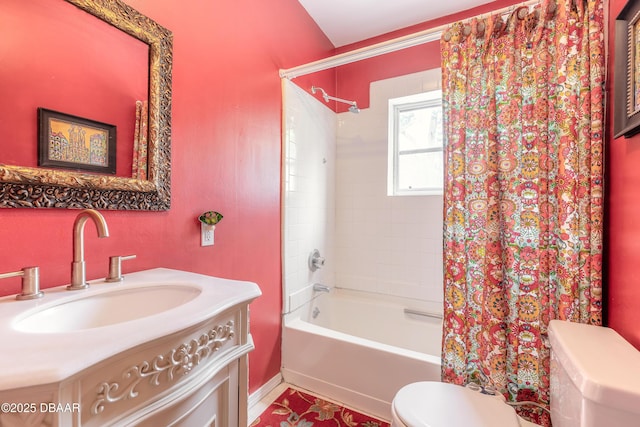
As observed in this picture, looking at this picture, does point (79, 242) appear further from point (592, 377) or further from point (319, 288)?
point (319, 288)

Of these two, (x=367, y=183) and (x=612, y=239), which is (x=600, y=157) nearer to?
(x=612, y=239)

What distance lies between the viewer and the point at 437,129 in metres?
2.38

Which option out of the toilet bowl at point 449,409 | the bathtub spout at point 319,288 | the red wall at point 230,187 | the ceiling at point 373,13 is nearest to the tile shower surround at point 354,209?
the bathtub spout at point 319,288

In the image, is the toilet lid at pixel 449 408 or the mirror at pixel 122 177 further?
the toilet lid at pixel 449 408

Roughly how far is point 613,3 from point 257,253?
189 centimetres

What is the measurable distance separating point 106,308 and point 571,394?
1421mm

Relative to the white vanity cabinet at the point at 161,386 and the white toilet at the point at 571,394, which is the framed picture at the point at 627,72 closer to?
the white toilet at the point at 571,394

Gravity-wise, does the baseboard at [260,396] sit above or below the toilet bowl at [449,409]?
below

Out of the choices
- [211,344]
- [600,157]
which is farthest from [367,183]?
[211,344]

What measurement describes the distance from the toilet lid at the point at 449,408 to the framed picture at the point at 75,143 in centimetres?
139

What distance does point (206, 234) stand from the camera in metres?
1.37

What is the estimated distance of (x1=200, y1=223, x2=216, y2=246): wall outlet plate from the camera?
53.4 inches

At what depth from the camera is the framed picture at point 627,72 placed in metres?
0.85

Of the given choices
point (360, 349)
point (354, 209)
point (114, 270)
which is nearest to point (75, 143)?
point (114, 270)
